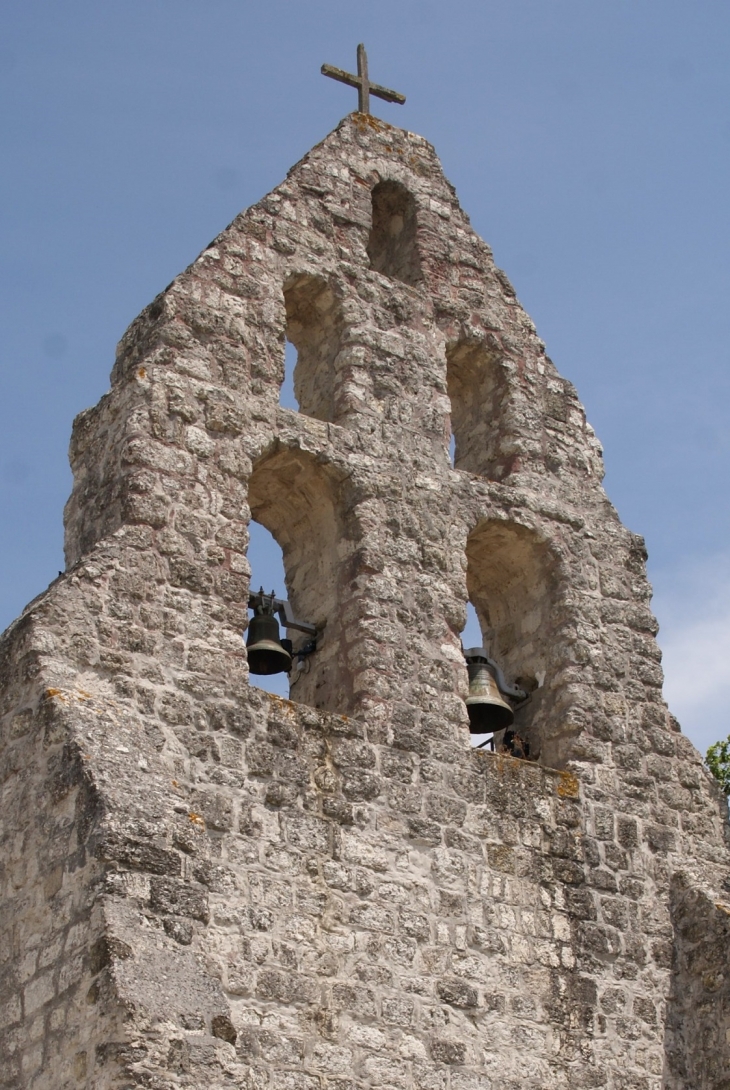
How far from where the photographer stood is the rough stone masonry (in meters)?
8.41

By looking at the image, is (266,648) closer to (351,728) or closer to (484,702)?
(351,728)

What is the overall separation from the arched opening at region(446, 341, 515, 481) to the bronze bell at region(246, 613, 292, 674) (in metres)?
2.24

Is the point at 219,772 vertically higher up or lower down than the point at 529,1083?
higher up

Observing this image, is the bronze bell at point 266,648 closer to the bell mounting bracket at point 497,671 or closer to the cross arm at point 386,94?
the bell mounting bracket at point 497,671

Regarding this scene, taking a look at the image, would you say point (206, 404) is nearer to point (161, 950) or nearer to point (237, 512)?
point (237, 512)

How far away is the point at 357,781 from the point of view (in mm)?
9727

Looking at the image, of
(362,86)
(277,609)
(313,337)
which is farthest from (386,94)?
(277,609)

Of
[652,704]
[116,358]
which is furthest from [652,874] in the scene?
[116,358]

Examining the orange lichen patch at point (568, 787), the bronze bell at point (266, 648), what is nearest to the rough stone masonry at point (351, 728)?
the orange lichen patch at point (568, 787)

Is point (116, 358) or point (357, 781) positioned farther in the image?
point (116, 358)

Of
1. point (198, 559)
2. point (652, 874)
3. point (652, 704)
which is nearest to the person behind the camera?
point (198, 559)

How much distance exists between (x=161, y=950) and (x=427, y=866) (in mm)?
2132

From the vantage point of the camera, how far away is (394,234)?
1272 centimetres

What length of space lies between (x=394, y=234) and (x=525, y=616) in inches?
116
